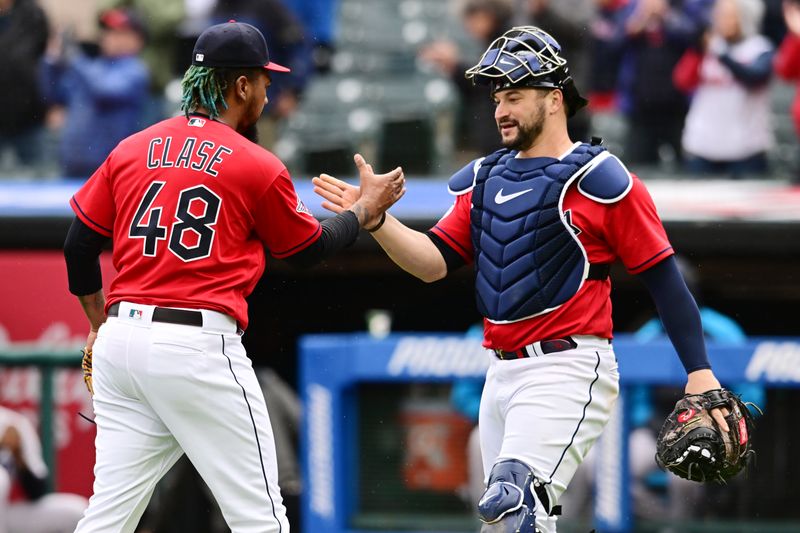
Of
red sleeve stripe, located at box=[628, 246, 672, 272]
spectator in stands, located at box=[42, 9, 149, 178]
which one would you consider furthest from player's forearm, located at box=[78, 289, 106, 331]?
spectator in stands, located at box=[42, 9, 149, 178]

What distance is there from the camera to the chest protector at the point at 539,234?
4285mm

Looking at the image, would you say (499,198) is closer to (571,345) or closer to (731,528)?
(571,345)

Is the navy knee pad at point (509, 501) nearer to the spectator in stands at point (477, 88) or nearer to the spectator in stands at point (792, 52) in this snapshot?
the spectator in stands at point (477, 88)

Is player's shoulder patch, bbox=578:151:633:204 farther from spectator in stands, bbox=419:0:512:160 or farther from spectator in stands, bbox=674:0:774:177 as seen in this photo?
spectator in stands, bbox=674:0:774:177

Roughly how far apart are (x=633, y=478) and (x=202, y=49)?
3084 mm

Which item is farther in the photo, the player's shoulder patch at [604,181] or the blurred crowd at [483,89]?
the blurred crowd at [483,89]

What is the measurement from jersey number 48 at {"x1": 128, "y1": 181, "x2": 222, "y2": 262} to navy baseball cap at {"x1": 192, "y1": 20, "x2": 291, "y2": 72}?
0.41 metres

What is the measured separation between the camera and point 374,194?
458 centimetres

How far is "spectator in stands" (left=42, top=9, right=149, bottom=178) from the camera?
29.1ft

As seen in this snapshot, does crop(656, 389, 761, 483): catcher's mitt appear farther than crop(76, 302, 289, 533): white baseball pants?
Yes

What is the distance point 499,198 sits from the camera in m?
4.40

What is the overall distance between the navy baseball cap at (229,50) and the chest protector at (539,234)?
0.85 metres

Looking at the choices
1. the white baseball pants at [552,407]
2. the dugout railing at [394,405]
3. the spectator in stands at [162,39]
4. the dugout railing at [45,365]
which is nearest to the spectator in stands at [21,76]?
the spectator in stands at [162,39]

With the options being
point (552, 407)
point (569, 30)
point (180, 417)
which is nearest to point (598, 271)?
point (552, 407)
